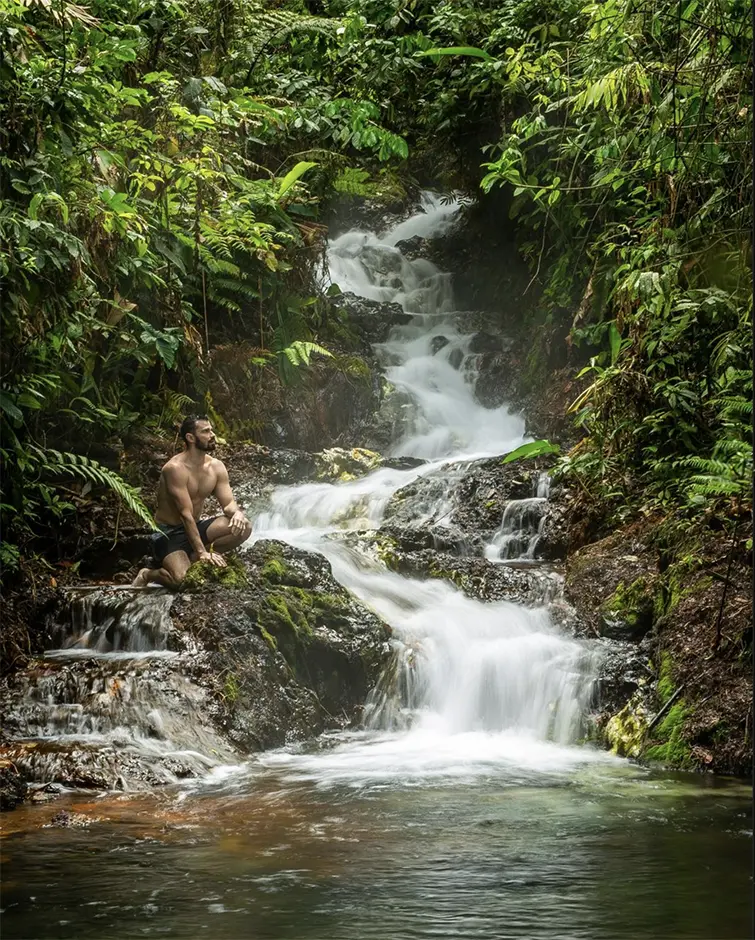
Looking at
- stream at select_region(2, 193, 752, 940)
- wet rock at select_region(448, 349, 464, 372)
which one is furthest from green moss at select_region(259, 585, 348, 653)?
wet rock at select_region(448, 349, 464, 372)

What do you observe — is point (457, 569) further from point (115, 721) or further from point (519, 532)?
point (115, 721)

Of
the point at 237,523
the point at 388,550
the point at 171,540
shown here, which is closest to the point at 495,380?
the point at 388,550

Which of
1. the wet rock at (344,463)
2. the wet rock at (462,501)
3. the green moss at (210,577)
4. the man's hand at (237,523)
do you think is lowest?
the green moss at (210,577)

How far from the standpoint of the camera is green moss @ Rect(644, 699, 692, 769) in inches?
218

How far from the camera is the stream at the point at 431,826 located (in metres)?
3.17

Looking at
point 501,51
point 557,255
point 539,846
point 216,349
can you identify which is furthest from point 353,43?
point 539,846

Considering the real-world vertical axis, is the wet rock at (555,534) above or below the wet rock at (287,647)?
above

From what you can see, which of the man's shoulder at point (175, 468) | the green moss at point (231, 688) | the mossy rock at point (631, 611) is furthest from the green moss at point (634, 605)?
the man's shoulder at point (175, 468)

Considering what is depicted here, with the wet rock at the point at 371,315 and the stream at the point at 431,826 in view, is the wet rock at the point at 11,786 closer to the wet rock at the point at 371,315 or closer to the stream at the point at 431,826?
the stream at the point at 431,826

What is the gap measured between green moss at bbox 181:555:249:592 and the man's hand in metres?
0.26

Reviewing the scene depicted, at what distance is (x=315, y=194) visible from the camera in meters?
13.7

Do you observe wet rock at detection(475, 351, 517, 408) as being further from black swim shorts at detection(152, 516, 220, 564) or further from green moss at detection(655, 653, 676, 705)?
green moss at detection(655, 653, 676, 705)

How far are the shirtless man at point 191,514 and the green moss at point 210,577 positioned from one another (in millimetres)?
100

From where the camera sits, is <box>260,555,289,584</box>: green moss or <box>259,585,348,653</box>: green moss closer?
<box>259,585,348,653</box>: green moss
